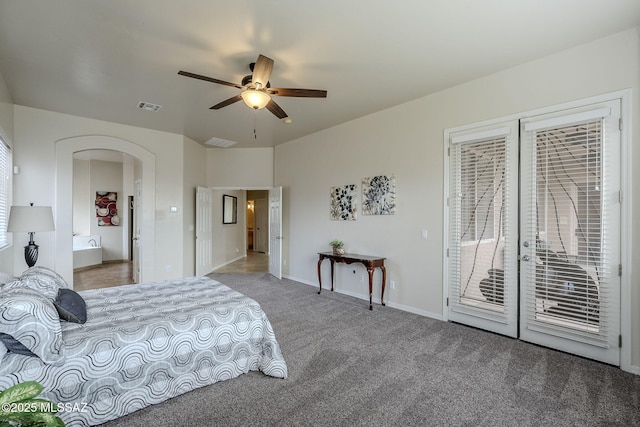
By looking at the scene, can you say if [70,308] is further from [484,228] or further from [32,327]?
[484,228]

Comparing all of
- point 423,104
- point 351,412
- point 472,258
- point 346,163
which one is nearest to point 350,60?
point 423,104

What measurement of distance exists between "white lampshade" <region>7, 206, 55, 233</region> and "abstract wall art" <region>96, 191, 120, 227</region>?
552 cm

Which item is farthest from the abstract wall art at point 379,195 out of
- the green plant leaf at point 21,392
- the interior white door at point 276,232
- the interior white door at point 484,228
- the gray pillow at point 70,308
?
the green plant leaf at point 21,392

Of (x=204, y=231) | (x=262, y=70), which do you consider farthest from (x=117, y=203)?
(x=262, y=70)

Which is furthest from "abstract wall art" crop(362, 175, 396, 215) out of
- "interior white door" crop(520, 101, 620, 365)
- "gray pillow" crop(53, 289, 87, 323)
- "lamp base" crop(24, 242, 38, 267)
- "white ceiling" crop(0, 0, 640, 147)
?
"lamp base" crop(24, 242, 38, 267)

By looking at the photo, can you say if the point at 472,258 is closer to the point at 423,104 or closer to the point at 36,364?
the point at 423,104

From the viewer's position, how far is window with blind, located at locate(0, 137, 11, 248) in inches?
143

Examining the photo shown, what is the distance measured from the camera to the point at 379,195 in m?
4.58

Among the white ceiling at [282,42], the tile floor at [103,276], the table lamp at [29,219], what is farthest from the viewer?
the tile floor at [103,276]

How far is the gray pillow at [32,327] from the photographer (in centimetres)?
174

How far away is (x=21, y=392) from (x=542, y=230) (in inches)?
151

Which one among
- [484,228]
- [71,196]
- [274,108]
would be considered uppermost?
[274,108]

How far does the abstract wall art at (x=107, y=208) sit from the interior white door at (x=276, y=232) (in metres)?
5.05

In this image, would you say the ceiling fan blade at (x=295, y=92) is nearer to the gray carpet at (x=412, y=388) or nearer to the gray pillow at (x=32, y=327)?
the gray pillow at (x=32, y=327)
